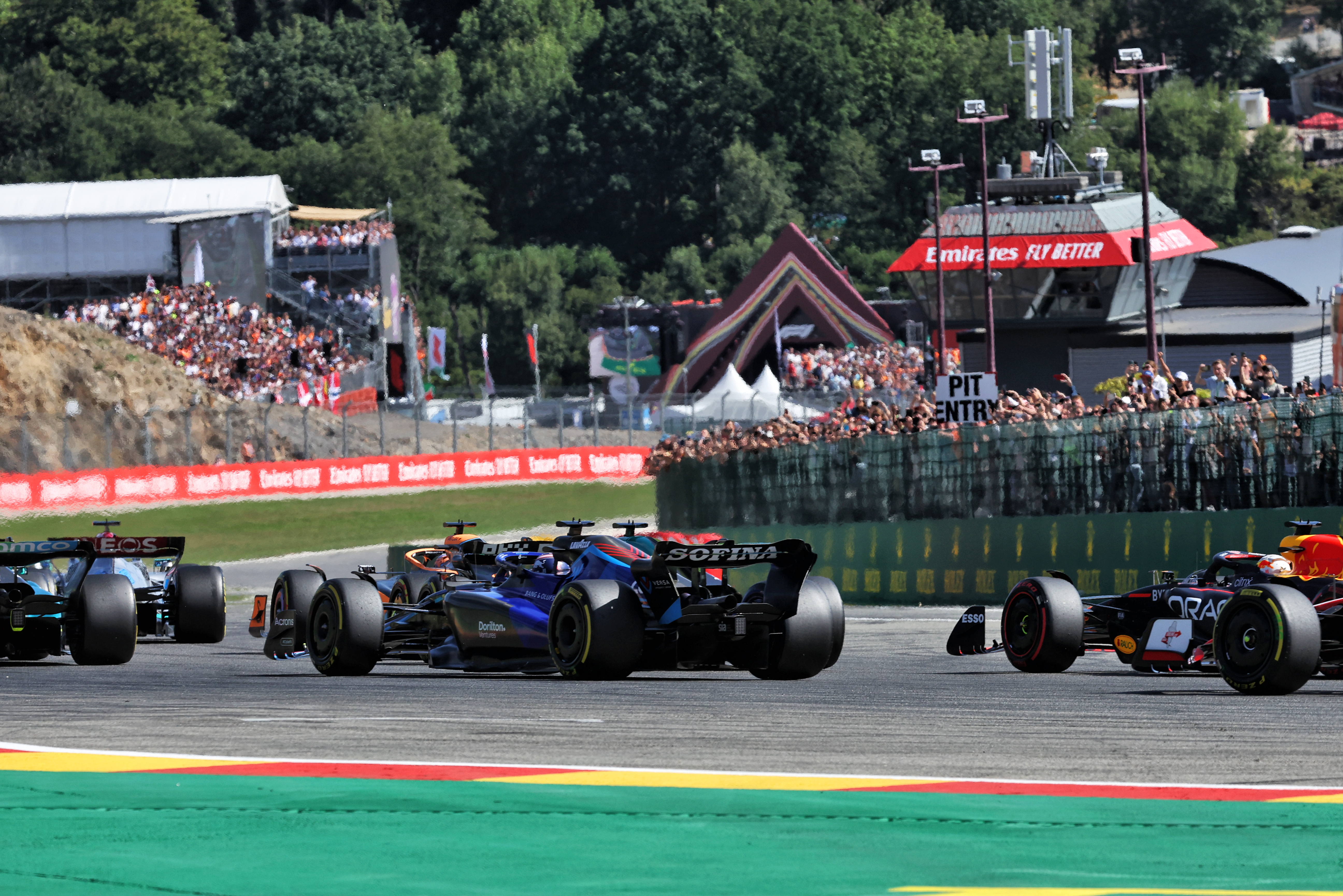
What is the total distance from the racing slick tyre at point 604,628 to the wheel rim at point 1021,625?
280 cm

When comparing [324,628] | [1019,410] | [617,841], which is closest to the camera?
[617,841]

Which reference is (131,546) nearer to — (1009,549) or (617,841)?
(1009,549)

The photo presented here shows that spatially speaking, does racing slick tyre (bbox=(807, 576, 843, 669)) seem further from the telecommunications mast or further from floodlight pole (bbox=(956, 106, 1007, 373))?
the telecommunications mast

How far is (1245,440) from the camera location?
751 inches

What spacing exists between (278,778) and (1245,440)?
13.0 metres

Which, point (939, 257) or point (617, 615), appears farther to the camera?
point (939, 257)

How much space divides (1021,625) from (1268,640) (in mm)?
2836

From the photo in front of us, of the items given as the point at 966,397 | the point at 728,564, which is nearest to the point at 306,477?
the point at 966,397

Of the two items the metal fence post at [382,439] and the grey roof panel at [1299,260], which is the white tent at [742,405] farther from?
the grey roof panel at [1299,260]

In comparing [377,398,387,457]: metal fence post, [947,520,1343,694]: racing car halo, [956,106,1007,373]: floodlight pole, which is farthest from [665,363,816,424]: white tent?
[947,520,1343,694]: racing car halo

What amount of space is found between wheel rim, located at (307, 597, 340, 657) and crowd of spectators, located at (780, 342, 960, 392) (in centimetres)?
4293

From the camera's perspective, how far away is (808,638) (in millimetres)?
13633

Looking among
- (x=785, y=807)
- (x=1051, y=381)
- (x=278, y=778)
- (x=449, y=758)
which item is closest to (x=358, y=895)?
(x=785, y=807)

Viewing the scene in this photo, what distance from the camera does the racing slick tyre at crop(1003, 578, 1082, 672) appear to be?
13898 millimetres
